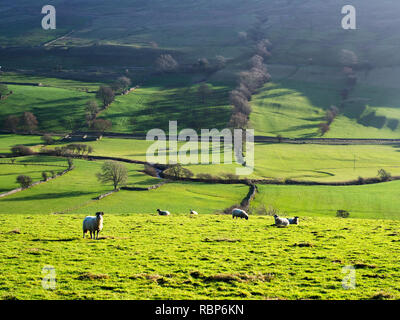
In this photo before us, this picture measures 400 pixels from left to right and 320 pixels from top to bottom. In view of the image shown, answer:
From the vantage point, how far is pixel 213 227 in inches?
1184

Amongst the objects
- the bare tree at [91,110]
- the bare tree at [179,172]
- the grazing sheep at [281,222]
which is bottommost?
the bare tree at [179,172]

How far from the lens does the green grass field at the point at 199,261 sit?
1599 centimetres

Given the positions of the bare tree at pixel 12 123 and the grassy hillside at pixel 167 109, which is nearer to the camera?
the bare tree at pixel 12 123

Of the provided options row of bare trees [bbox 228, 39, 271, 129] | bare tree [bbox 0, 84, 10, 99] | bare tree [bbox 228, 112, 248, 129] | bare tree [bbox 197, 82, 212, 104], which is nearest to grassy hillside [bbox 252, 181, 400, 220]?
bare tree [bbox 228, 112, 248, 129]

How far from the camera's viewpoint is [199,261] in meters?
20.4

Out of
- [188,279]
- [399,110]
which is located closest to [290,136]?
[399,110]

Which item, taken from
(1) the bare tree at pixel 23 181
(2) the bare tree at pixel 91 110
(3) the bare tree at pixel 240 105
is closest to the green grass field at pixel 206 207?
(1) the bare tree at pixel 23 181

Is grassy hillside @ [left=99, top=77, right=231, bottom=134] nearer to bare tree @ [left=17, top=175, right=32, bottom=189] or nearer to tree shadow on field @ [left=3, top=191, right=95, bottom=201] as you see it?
bare tree @ [left=17, top=175, right=32, bottom=189]

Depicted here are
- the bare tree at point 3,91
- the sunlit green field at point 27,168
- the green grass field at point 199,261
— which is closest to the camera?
the green grass field at point 199,261

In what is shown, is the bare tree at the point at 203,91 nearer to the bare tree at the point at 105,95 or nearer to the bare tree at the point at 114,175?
the bare tree at the point at 105,95

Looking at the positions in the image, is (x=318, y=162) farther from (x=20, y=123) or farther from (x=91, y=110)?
(x=20, y=123)

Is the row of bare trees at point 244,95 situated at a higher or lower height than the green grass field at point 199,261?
higher
